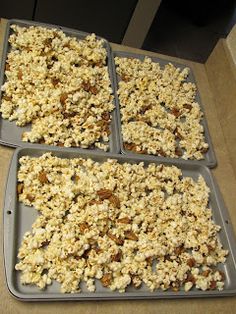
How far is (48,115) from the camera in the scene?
1094 millimetres

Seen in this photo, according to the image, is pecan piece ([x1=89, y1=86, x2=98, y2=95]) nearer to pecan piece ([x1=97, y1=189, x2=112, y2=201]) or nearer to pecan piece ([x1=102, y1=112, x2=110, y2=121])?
pecan piece ([x1=102, y1=112, x2=110, y2=121])

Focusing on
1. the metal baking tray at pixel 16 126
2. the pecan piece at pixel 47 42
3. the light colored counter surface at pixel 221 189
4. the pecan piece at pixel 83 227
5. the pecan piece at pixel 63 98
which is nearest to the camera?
the light colored counter surface at pixel 221 189

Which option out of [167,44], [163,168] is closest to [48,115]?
[163,168]

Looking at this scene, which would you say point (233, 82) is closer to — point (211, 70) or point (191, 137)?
point (211, 70)

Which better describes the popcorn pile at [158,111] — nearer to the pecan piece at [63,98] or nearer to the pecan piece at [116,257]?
the pecan piece at [63,98]

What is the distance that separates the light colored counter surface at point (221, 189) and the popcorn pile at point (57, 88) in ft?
0.36

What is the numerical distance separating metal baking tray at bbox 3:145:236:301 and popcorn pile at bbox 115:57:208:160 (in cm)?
7

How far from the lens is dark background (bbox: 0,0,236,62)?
2.00 metres

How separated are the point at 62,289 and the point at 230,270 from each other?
50cm

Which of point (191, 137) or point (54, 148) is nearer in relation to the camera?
point (54, 148)

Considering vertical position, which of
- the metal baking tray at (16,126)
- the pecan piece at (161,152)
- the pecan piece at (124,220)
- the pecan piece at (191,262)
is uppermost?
the metal baking tray at (16,126)

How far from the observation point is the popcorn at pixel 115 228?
852 mm

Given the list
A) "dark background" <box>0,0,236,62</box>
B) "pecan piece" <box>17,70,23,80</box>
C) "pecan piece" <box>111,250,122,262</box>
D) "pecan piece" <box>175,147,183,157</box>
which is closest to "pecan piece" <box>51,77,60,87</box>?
"pecan piece" <box>17,70,23,80</box>

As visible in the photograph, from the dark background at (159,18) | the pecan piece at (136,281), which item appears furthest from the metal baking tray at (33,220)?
the dark background at (159,18)
